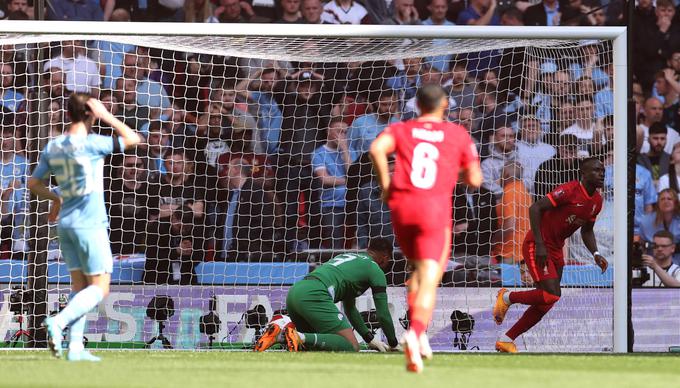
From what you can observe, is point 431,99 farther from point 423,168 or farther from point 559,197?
point 559,197

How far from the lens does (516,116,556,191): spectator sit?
12797mm

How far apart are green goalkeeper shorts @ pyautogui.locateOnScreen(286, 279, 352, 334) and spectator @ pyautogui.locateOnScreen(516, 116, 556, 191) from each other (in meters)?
3.04

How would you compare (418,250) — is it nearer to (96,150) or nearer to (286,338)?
(96,150)

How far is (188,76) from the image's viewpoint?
43.0 feet

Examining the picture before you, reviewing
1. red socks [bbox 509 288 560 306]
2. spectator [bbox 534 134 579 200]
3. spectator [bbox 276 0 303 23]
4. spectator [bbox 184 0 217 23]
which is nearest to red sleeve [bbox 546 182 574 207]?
red socks [bbox 509 288 560 306]

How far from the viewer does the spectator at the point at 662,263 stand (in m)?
12.9

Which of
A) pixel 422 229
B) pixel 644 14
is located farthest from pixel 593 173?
pixel 644 14

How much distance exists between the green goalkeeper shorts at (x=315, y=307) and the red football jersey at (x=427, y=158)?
3505mm

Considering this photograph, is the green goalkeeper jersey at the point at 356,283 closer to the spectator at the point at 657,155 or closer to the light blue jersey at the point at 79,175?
the light blue jersey at the point at 79,175

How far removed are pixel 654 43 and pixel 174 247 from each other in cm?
714

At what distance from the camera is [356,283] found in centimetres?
1095

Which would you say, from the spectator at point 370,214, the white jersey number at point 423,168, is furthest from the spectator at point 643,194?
the white jersey number at point 423,168

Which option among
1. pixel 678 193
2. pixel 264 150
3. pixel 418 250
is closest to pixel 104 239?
pixel 418 250

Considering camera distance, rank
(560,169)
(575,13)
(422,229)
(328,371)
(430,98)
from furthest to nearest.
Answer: (575,13) → (560,169) → (328,371) → (430,98) → (422,229)
